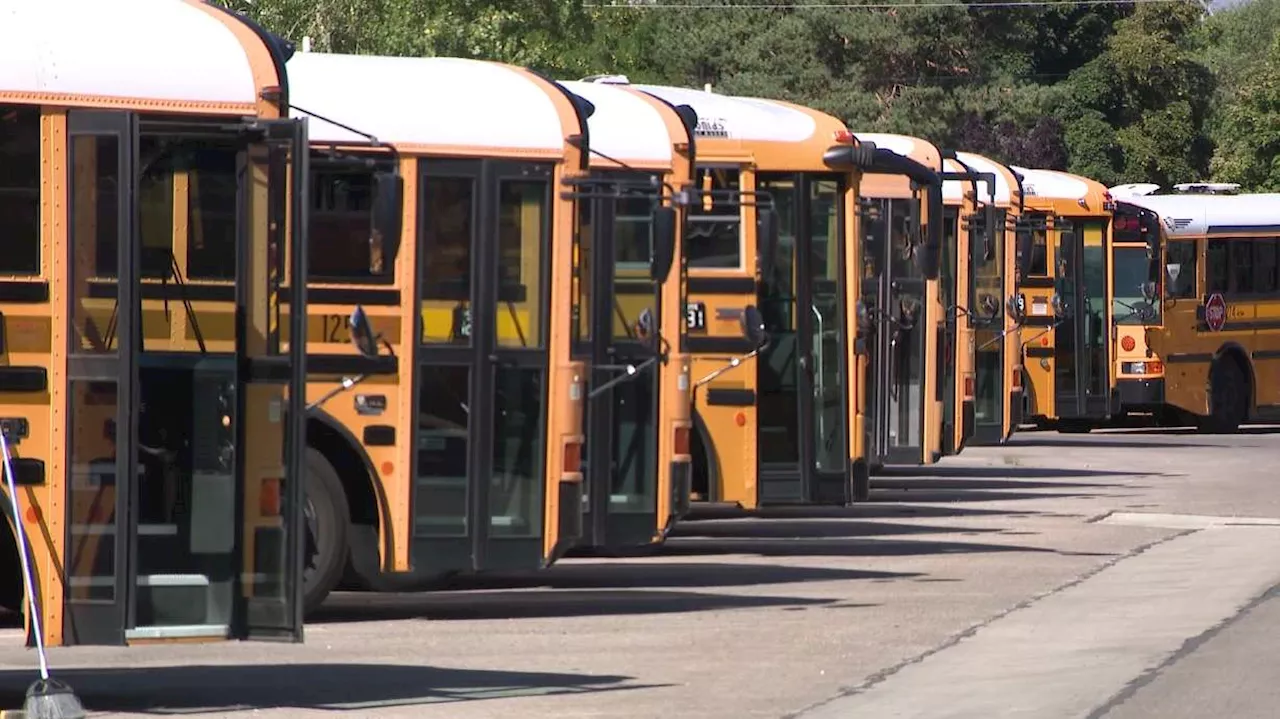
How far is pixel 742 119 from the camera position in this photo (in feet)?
59.1

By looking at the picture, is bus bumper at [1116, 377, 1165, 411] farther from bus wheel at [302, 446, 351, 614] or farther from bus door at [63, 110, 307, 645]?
bus door at [63, 110, 307, 645]

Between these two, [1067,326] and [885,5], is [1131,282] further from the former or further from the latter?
[885,5]

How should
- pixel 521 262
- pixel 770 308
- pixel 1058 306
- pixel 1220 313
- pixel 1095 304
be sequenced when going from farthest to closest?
1. pixel 1220 313
2. pixel 1095 304
3. pixel 1058 306
4. pixel 770 308
5. pixel 521 262

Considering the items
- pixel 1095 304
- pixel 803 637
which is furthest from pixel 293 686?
pixel 1095 304

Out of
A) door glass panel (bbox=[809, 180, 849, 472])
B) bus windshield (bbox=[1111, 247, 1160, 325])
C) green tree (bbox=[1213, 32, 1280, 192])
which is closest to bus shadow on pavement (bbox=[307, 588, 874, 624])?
door glass panel (bbox=[809, 180, 849, 472])

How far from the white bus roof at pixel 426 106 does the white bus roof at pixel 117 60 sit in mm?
2955

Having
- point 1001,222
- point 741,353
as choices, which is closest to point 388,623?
point 741,353

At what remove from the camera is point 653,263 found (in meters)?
14.5

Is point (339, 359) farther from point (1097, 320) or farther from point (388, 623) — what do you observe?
point (1097, 320)

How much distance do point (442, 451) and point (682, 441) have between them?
2.14 m

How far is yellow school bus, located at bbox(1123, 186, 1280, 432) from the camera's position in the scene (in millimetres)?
34219

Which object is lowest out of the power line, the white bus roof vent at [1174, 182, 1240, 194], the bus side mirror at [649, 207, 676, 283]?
the bus side mirror at [649, 207, 676, 283]

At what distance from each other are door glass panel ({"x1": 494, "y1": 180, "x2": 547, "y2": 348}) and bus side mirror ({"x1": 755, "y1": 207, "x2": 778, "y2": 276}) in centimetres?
256

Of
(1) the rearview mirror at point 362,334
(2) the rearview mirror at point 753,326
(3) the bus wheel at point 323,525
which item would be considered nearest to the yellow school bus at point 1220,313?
(2) the rearview mirror at point 753,326
